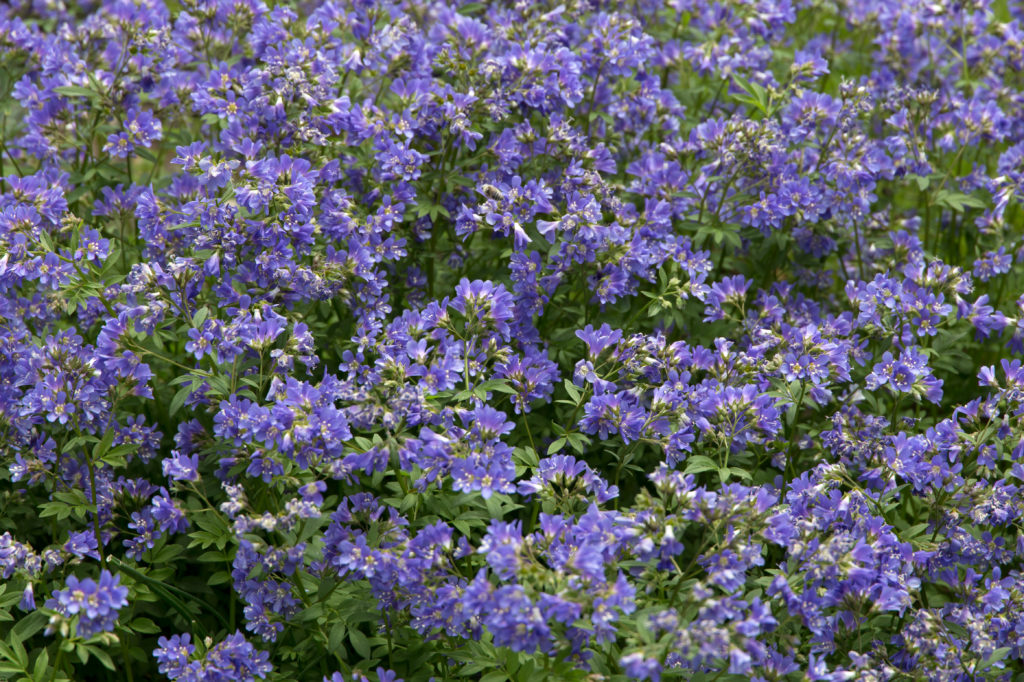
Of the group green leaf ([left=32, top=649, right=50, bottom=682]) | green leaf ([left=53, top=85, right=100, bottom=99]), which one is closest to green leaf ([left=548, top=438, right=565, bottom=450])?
green leaf ([left=32, top=649, right=50, bottom=682])

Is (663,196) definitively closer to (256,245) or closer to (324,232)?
(324,232)

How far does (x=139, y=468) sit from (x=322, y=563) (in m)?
1.64

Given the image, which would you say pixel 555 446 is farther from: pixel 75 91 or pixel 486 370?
pixel 75 91

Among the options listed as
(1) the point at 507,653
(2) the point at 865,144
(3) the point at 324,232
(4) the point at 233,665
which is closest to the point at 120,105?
(3) the point at 324,232

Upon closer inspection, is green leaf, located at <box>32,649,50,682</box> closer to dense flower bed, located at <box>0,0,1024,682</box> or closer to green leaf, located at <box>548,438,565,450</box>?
dense flower bed, located at <box>0,0,1024,682</box>

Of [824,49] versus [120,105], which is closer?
[120,105]

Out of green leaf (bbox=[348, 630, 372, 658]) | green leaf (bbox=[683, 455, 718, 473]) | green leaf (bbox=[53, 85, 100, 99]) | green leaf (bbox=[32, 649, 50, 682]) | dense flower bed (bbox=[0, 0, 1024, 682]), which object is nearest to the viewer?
dense flower bed (bbox=[0, 0, 1024, 682])

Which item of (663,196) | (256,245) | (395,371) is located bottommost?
(395,371)

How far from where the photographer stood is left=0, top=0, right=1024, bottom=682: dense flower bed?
3779 mm

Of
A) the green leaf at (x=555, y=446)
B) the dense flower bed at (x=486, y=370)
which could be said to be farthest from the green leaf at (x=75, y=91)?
the green leaf at (x=555, y=446)

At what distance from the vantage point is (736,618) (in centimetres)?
342

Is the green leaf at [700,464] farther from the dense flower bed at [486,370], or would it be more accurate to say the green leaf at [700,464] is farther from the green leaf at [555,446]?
the green leaf at [555,446]

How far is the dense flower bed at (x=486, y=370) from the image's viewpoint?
3.78 meters

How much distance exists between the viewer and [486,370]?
445 centimetres
